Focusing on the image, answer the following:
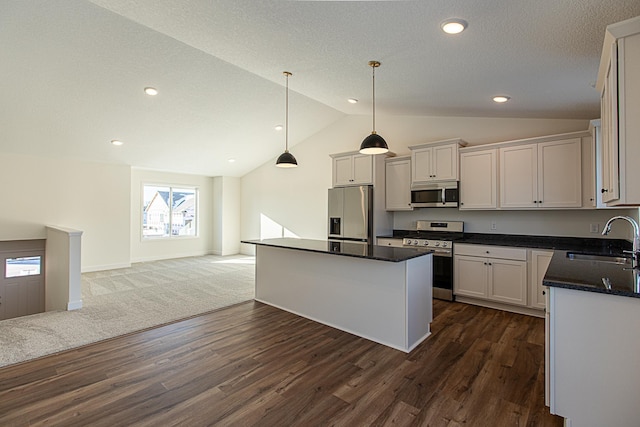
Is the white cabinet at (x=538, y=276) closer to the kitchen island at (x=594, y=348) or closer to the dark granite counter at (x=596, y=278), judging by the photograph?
the dark granite counter at (x=596, y=278)

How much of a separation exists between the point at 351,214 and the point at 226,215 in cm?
476

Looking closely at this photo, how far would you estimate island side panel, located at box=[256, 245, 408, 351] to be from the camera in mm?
2969

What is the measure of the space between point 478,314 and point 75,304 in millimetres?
5214

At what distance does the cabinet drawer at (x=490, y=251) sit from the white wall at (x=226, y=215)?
257 inches

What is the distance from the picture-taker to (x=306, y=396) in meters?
2.19

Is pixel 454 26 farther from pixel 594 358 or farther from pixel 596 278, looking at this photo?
pixel 594 358

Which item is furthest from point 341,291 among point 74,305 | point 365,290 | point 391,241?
point 74,305

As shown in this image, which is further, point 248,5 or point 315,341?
point 315,341

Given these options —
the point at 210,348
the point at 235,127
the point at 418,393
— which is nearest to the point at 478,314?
the point at 418,393

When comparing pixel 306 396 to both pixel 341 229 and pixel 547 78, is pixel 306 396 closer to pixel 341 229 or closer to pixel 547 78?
pixel 547 78

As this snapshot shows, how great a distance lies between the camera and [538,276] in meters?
3.68

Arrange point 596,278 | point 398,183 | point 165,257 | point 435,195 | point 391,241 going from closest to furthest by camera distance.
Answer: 1. point 596,278
2. point 435,195
3. point 391,241
4. point 398,183
5. point 165,257

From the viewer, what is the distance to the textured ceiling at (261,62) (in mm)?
2070

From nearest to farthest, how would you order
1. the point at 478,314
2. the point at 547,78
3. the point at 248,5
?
the point at 248,5 < the point at 547,78 < the point at 478,314
